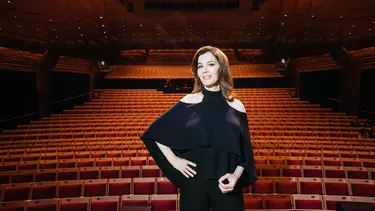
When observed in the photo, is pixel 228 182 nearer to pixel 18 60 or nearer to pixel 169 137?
pixel 169 137

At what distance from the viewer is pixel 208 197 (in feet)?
3.38

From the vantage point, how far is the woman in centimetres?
100

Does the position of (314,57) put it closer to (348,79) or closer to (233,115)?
(348,79)

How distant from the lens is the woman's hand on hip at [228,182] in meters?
0.96

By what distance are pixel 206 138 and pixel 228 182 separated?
0.18m

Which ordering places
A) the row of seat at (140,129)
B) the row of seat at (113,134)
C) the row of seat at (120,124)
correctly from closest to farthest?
the row of seat at (113,134), the row of seat at (140,129), the row of seat at (120,124)

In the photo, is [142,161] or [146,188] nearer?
[146,188]

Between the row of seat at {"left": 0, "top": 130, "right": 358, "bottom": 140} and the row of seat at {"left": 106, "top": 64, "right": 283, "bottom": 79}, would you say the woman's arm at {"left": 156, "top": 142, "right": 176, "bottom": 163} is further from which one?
the row of seat at {"left": 106, "top": 64, "right": 283, "bottom": 79}

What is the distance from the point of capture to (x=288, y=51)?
42.6ft

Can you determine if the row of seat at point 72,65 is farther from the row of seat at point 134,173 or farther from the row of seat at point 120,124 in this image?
the row of seat at point 134,173

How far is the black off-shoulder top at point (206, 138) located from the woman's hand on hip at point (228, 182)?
0.06 feet

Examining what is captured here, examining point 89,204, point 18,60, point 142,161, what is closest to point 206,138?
point 89,204

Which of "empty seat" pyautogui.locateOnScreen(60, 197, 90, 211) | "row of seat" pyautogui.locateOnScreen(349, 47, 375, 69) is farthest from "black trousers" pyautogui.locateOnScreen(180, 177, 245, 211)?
"row of seat" pyautogui.locateOnScreen(349, 47, 375, 69)

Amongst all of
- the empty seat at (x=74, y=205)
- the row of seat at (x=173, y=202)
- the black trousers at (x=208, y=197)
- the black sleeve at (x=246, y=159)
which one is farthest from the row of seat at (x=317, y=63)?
the black trousers at (x=208, y=197)
